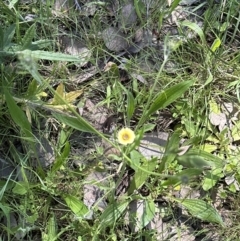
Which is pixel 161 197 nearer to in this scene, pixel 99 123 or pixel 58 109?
pixel 99 123

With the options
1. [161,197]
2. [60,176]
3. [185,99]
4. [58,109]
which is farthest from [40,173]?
[185,99]

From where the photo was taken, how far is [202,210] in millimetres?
1586

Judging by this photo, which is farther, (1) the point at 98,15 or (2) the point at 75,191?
(1) the point at 98,15

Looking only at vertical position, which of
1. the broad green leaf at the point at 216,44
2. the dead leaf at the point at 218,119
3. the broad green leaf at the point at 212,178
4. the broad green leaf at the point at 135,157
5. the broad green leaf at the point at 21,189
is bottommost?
the broad green leaf at the point at 21,189

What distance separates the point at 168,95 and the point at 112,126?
241mm

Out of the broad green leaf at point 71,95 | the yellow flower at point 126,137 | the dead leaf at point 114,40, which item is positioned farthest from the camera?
the dead leaf at point 114,40

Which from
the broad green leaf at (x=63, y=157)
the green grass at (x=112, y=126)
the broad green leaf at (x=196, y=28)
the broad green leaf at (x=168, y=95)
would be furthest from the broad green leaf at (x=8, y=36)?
the broad green leaf at (x=196, y=28)

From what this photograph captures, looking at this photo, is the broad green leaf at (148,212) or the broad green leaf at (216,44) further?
the broad green leaf at (216,44)

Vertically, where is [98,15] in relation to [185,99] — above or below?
above

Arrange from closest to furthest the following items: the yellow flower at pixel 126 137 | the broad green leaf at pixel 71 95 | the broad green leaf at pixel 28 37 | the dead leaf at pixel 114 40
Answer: the yellow flower at pixel 126 137
the broad green leaf at pixel 28 37
the broad green leaf at pixel 71 95
the dead leaf at pixel 114 40

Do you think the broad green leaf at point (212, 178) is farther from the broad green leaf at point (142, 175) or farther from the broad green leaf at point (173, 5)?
the broad green leaf at point (173, 5)

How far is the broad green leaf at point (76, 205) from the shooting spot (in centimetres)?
155

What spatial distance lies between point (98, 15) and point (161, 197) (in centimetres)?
66

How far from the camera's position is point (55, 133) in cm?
166
